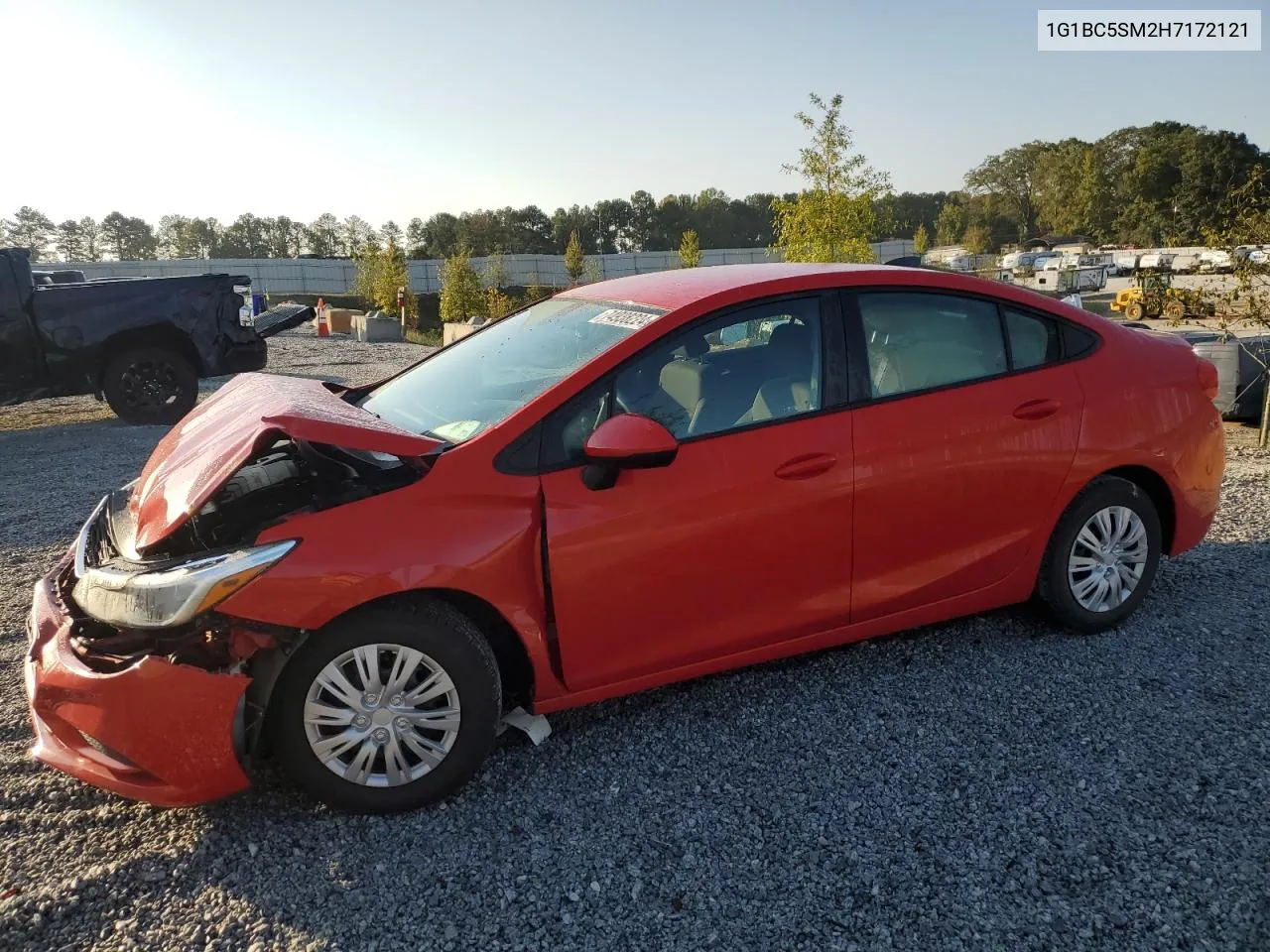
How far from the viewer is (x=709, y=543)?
10.0 ft

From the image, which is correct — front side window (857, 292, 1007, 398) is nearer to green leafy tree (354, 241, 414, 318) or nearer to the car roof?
the car roof

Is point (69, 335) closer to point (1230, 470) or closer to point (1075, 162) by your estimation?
point (1230, 470)

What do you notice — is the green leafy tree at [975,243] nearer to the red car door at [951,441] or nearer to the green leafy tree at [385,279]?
the green leafy tree at [385,279]

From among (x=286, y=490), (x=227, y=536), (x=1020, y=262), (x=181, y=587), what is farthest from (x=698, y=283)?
(x=1020, y=262)

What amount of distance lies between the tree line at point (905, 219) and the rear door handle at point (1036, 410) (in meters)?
62.7

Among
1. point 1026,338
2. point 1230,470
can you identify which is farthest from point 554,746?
point 1230,470

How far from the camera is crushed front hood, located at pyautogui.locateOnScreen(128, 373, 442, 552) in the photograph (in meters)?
2.74

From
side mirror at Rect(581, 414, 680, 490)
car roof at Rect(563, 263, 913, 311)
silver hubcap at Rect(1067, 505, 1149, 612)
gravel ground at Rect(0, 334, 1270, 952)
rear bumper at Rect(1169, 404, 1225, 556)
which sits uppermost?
car roof at Rect(563, 263, 913, 311)

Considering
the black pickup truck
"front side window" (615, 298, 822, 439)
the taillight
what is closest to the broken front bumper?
"front side window" (615, 298, 822, 439)

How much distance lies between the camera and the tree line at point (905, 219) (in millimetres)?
72062

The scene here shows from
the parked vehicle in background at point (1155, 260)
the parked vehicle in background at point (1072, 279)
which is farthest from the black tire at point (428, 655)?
the parked vehicle in background at point (1072, 279)

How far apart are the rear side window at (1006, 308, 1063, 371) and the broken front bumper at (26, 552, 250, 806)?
3.11 m

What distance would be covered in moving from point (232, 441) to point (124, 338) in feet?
26.9

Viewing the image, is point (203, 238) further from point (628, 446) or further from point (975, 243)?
point (628, 446)
